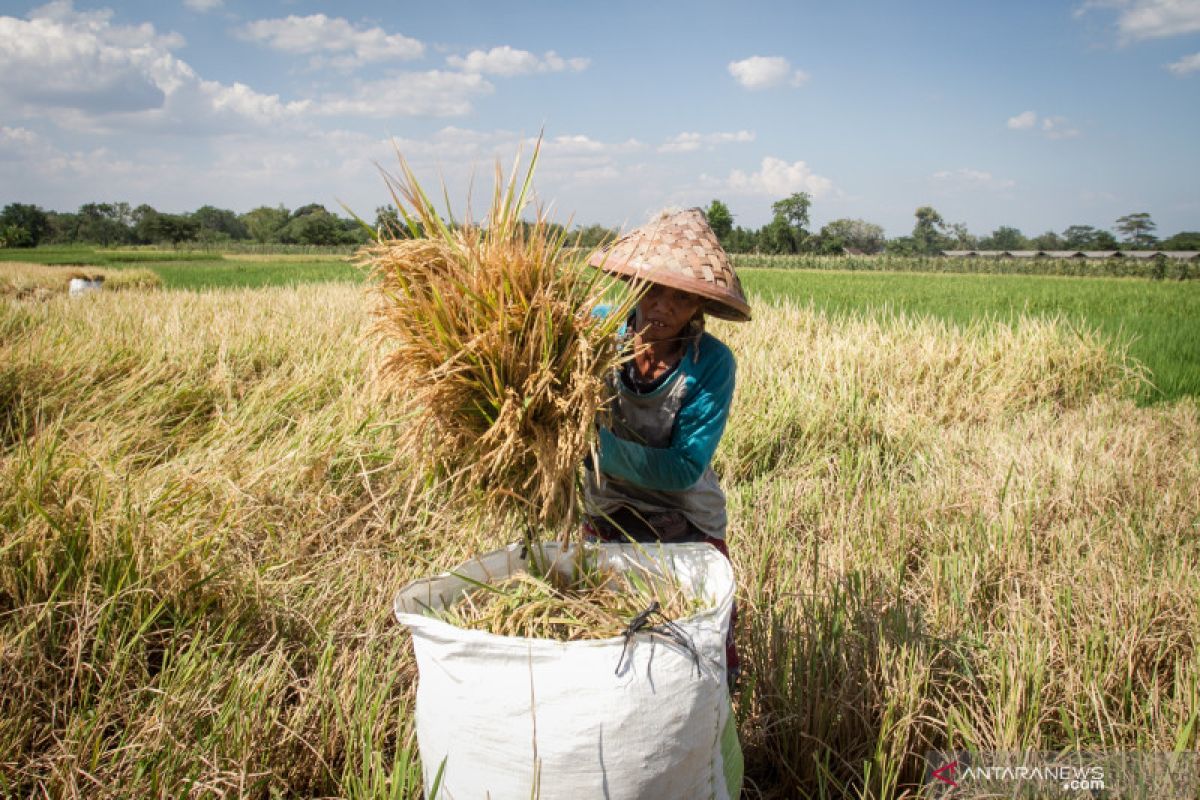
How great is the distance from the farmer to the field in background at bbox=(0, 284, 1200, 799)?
383 mm

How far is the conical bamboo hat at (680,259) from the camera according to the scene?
1.61m

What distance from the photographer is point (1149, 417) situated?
4.88m

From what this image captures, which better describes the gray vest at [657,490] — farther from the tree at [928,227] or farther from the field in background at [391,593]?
the tree at [928,227]

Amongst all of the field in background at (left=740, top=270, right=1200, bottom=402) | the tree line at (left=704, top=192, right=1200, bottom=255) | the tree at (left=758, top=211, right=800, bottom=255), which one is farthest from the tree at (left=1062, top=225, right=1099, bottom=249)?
the field in background at (left=740, top=270, right=1200, bottom=402)

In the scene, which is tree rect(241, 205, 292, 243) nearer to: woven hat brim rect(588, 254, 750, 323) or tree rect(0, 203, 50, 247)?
tree rect(0, 203, 50, 247)

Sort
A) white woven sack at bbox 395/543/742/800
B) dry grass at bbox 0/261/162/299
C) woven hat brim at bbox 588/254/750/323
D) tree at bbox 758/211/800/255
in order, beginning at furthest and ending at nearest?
tree at bbox 758/211/800/255 → dry grass at bbox 0/261/162/299 → woven hat brim at bbox 588/254/750/323 → white woven sack at bbox 395/543/742/800

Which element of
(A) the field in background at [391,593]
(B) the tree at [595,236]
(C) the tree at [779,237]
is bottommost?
(A) the field in background at [391,593]

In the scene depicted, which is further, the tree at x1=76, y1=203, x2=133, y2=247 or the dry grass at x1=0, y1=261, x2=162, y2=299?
the tree at x1=76, y1=203, x2=133, y2=247

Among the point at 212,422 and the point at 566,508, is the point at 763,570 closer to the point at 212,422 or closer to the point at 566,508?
the point at 566,508

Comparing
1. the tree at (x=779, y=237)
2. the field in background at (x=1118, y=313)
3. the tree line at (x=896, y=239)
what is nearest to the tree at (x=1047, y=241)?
the tree line at (x=896, y=239)

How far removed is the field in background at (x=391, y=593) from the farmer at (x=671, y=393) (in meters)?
0.38

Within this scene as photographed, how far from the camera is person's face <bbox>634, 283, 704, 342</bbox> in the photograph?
1724mm

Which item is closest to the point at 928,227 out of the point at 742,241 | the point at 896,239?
the point at 896,239

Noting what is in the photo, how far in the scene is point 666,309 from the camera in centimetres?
172
